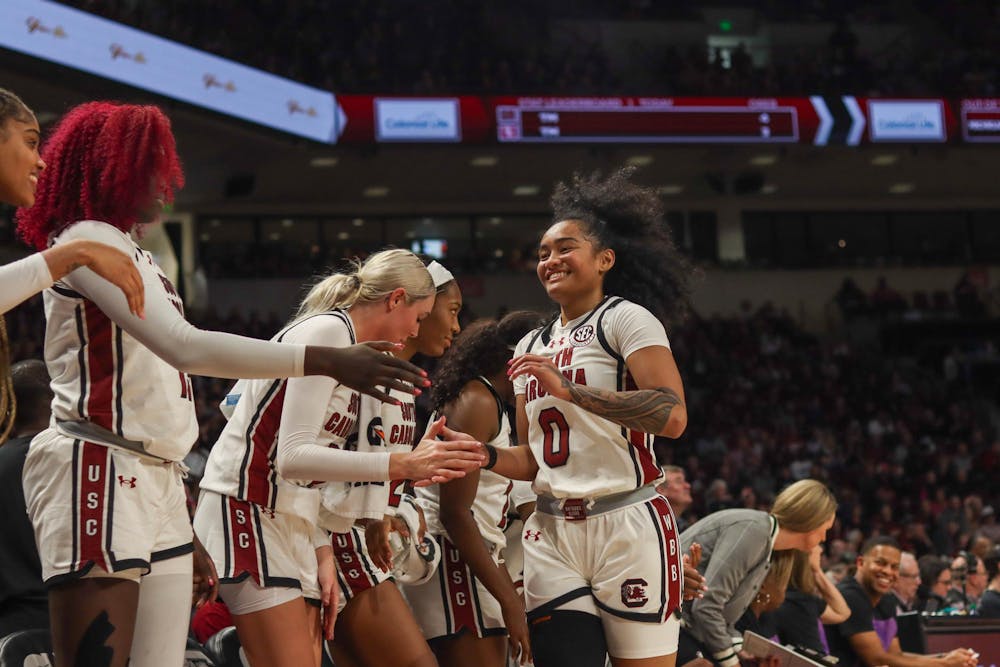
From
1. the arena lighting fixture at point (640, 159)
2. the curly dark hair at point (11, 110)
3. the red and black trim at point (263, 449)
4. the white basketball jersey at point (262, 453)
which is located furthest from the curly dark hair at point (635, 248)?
the arena lighting fixture at point (640, 159)

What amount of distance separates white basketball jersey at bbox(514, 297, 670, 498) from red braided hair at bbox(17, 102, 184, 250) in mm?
1499

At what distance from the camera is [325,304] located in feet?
12.5

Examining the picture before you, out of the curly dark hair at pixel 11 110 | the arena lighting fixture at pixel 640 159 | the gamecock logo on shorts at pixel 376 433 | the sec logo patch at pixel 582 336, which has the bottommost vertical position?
the gamecock logo on shorts at pixel 376 433

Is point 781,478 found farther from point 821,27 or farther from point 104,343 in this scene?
point 104,343

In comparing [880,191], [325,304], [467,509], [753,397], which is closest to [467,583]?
[467,509]

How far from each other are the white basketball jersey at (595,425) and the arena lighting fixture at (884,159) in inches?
766

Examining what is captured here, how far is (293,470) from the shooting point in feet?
10.9

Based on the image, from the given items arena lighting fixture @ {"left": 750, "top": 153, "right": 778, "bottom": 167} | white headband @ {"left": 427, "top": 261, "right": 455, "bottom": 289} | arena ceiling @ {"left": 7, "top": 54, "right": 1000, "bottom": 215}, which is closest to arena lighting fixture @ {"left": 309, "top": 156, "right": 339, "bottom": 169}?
arena ceiling @ {"left": 7, "top": 54, "right": 1000, "bottom": 215}

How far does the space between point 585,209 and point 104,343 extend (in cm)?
198

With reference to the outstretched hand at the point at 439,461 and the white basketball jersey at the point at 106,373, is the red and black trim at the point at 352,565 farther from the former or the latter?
the white basketball jersey at the point at 106,373

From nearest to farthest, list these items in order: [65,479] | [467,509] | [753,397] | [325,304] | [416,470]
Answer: [65,479] < [416,470] < [325,304] < [467,509] < [753,397]

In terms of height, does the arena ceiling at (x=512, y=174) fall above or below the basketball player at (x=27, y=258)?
above

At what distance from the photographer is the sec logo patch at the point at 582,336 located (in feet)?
12.8

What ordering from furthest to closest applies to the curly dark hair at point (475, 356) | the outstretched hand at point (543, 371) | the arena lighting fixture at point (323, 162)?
the arena lighting fixture at point (323, 162), the curly dark hair at point (475, 356), the outstretched hand at point (543, 371)
